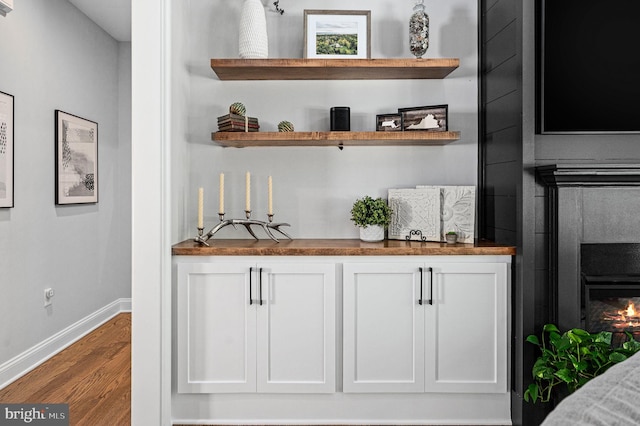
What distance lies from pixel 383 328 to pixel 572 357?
33.4 inches

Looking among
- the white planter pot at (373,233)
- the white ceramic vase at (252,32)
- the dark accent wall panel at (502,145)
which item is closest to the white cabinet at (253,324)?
the white planter pot at (373,233)

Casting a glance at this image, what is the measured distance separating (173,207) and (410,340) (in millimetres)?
1369

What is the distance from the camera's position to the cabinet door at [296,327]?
8.38 ft

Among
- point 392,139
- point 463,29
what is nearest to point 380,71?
point 392,139

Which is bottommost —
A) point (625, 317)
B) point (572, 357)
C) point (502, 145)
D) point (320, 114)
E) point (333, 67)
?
point (572, 357)

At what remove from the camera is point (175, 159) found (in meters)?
2.68

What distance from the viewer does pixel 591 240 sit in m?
2.40

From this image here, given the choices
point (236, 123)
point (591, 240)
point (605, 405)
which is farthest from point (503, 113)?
point (605, 405)

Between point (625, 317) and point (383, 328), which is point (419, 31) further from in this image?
point (625, 317)

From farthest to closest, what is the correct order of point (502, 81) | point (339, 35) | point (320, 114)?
point (320, 114)
point (339, 35)
point (502, 81)

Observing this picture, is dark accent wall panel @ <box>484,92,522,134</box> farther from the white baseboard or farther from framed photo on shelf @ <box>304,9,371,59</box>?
the white baseboard

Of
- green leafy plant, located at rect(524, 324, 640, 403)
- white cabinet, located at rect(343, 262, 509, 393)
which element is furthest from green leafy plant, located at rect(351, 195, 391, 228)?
green leafy plant, located at rect(524, 324, 640, 403)

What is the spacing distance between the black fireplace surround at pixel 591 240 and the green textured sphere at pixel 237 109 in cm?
157

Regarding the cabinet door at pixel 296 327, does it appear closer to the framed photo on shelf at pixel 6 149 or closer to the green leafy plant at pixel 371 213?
the green leafy plant at pixel 371 213
